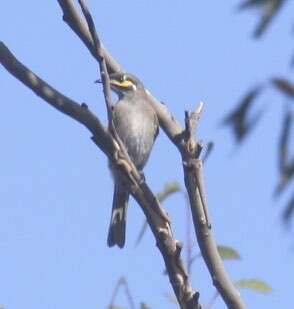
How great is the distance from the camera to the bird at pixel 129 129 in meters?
6.22

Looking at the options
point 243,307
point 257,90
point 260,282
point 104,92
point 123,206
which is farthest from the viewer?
point 123,206

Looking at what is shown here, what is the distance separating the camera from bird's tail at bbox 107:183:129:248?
591cm

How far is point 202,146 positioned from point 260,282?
688 millimetres

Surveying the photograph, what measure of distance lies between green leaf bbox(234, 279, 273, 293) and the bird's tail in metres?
2.27

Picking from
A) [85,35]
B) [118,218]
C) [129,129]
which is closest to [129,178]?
[85,35]

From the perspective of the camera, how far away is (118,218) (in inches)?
249

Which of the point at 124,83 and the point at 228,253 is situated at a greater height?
the point at 124,83

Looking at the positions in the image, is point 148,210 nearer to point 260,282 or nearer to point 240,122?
point 260,282

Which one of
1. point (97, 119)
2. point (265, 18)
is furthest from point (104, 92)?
point (265, 18)

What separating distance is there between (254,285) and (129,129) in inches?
133

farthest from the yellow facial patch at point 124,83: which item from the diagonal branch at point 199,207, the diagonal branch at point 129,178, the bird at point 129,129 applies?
the diagonal branch at point 129,178

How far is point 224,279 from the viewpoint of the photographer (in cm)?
310

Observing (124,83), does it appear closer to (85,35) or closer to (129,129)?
(129,129)

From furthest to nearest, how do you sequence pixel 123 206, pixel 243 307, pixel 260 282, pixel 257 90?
pixel 123 206 < pixel 260 282 < pixel 243 307 < pixel 257 90
